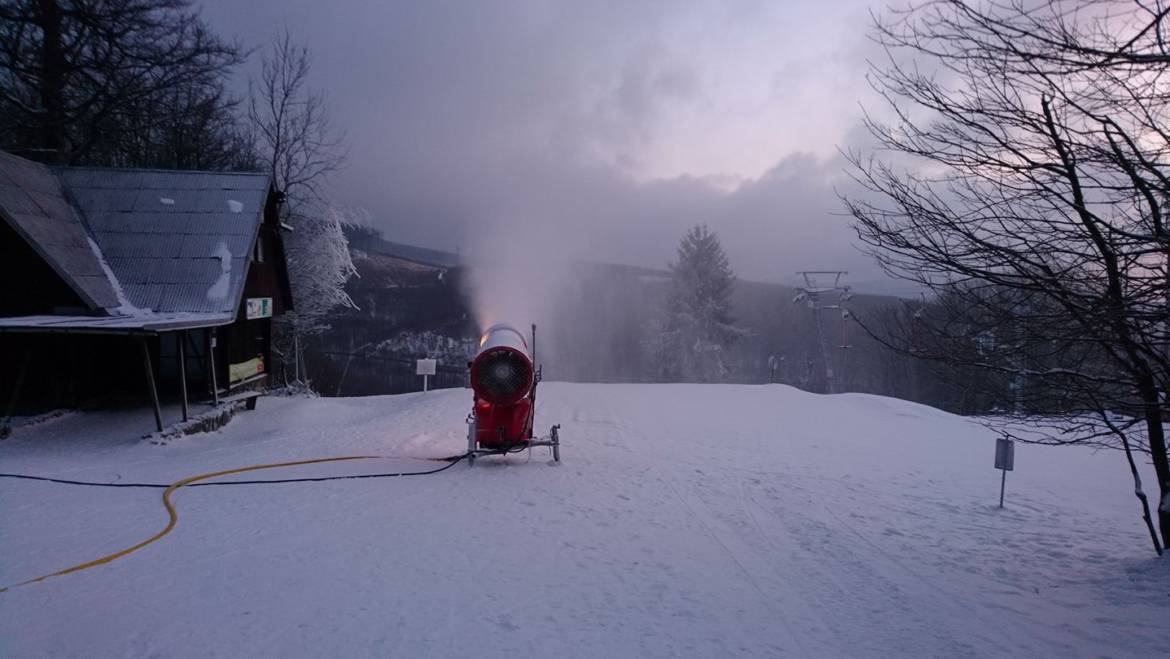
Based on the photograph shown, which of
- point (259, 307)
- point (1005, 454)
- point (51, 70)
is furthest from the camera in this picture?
point (51, 70)

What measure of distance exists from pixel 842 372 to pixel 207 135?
56794mm

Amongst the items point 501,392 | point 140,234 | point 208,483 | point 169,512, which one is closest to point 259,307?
point 140,234

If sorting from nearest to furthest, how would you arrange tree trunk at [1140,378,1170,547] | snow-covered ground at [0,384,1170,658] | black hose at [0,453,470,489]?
snow-covered ground at [0,384,1170,658]
tree trunk at [1140,378,1170,547]
black hose at [0,453,470,489]

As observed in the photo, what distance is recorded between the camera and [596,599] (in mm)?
5852

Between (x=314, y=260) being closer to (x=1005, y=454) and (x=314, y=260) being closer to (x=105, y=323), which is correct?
(x=105, y=323)

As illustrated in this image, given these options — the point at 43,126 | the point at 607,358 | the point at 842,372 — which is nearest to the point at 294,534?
the point at 43,126

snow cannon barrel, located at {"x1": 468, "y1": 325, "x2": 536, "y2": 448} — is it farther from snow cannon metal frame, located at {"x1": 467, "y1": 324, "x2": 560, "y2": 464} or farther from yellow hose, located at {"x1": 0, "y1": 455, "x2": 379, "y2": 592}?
yellow hose, located at {"x1": 0, "y1": 455, "x2": 379, "y2": 592}

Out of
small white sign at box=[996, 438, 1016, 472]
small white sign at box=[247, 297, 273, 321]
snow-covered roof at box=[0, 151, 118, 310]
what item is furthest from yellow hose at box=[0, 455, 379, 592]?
small white sign at box=[996, 438, 1016, 472]

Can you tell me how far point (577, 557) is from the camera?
6984 millimetres

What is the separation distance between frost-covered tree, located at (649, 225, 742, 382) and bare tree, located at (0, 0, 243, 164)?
34.8m

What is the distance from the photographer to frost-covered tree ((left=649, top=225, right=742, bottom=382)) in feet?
162

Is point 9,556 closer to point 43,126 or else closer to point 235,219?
point 235,219

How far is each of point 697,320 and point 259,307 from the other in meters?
35.6

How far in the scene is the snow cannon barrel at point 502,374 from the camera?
11359mm
